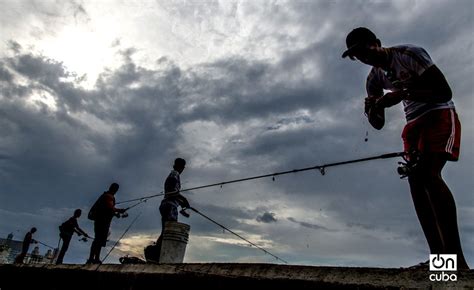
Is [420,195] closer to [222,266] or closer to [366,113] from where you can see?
[366,113]

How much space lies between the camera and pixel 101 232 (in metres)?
8.27

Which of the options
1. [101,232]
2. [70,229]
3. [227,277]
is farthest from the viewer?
[70,229]

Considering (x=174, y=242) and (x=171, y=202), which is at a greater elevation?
(x=171, y=202)

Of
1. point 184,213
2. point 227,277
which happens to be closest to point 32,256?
point 184,213

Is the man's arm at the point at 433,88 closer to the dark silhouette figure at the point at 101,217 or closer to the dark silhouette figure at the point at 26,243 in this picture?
the dark silhouette figure at the point at 101,217

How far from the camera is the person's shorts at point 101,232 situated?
813 cm

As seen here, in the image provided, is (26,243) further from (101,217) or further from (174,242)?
(174,242)

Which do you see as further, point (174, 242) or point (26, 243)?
point (26, 243)

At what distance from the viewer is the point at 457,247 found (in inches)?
96.3

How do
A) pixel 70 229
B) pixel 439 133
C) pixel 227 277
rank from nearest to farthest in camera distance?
pixel 439 133 < pixel 227 277 < pixel 70 229

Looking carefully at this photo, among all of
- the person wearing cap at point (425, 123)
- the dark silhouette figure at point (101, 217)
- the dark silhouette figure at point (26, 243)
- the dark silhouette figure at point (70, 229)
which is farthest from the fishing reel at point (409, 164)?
the dark silhouette figure at point (26, 243)

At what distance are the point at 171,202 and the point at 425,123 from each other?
495 centimetres

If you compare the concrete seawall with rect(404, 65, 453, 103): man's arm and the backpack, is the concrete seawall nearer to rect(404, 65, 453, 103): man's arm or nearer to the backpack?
rect(404, 65, 453, 103): man's arm

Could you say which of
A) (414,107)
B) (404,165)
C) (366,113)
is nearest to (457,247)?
(404,165)
